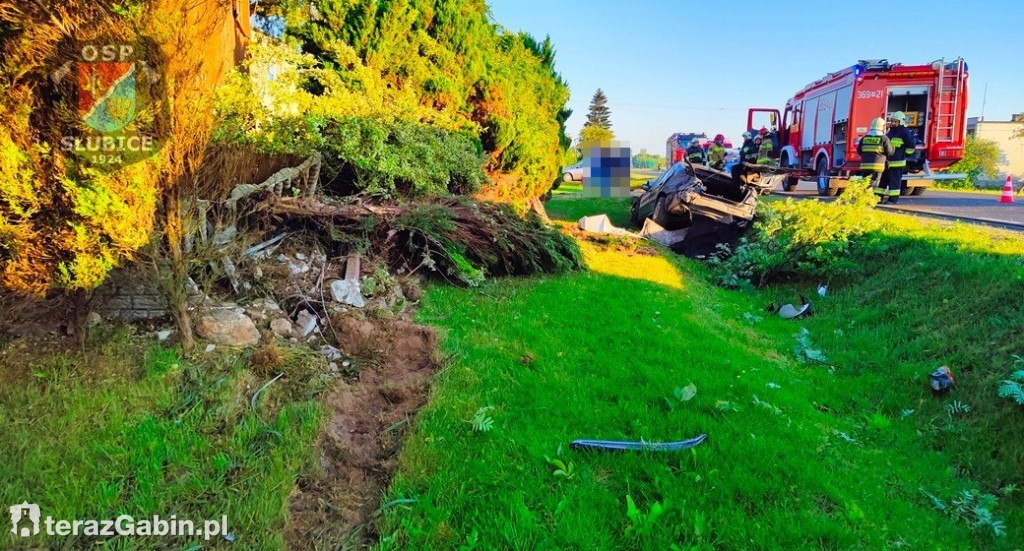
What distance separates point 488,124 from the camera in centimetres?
922

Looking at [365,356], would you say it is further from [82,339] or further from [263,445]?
[82,339]

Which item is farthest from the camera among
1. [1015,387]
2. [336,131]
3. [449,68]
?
[449,68]

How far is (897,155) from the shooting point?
11.2 metres

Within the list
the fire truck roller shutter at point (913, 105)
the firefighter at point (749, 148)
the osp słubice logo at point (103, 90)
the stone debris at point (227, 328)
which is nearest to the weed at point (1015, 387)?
the stone debris at point (227, 328)

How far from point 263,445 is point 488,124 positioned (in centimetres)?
741

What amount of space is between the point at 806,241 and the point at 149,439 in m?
7.77

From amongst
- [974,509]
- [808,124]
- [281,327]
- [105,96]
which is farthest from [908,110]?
[105,96]

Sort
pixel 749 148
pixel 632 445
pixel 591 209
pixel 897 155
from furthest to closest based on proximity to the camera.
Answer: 1. pixel 749 148
2. pixel 591 209
3. pixel 897 155
4. pixel 632 445

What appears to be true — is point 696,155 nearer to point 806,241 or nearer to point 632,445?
point 806,241

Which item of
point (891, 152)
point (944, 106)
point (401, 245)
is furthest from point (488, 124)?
point (944, 106)

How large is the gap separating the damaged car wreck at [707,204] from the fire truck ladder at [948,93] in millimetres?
5777

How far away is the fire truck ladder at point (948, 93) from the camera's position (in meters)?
12.7

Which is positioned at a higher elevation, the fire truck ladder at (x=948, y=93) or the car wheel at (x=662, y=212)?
the fire truck ladder at (x=948, y=93)

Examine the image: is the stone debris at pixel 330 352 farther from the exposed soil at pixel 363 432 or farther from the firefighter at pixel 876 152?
the firefighter at pixel 876 152
